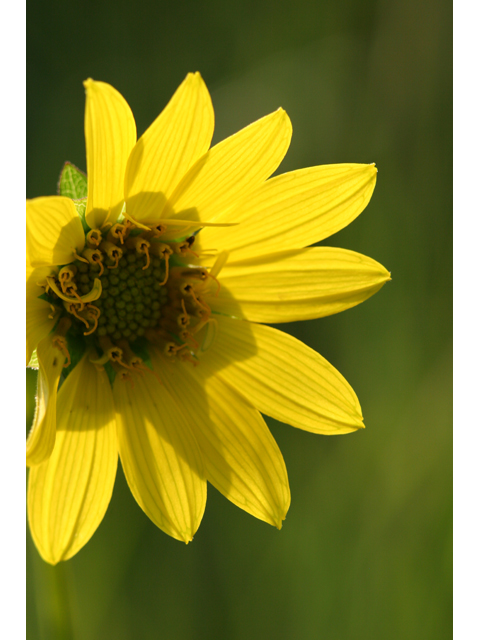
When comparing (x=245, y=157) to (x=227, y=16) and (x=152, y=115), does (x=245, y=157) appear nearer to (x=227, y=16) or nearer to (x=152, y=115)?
(x=227, y=16)

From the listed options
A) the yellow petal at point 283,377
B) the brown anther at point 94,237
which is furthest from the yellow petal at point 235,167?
the yellow petal at point 283,377

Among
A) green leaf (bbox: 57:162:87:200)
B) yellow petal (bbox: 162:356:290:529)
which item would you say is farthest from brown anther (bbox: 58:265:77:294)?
yellow petal (bbox: 162:356:290:529)

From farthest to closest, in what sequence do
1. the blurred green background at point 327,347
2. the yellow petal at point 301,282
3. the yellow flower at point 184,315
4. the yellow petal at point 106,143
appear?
the blurred green background at point 327,347 < the yellow petal at point 301,282 < the yellow flower at point 184,315 < the yellow petal at point 106,143

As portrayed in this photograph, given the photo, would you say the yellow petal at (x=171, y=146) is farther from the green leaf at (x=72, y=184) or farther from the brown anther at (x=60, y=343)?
the brown anther at (x=60, y=343)

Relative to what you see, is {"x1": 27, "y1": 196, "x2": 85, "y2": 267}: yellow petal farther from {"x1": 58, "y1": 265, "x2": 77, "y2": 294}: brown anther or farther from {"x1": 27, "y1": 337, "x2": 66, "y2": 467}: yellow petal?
{"x1": 27, "y1": 337, "x2": 66, "y2": 467}: yellow petal

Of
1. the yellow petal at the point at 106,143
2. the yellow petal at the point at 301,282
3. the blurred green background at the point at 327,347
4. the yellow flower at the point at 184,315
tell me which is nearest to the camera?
the yellow petal at the point at 106,143

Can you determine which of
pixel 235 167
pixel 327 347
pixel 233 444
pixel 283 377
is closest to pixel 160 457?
pixel 233 444
